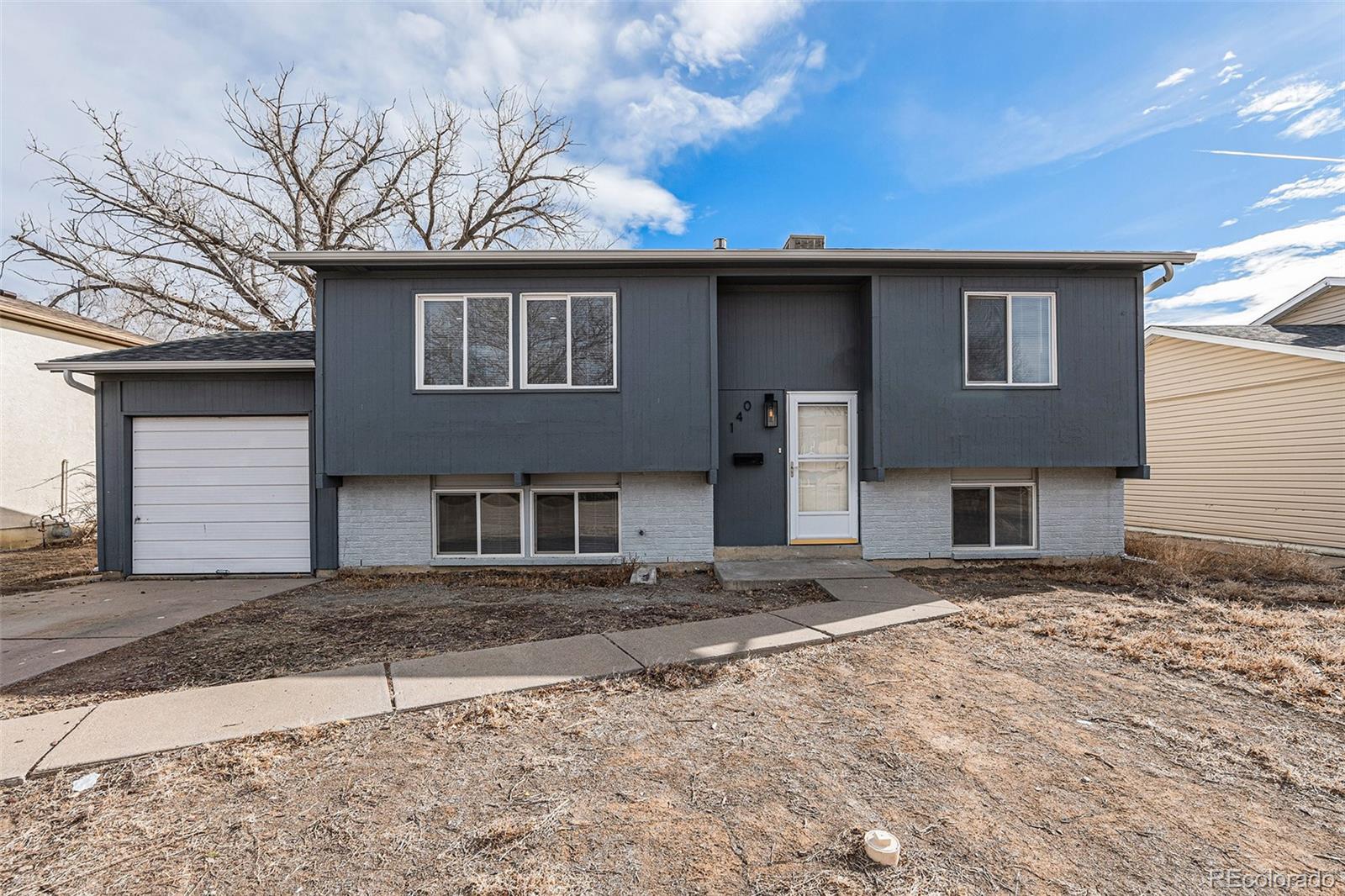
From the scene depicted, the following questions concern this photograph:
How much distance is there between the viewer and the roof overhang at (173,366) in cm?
740

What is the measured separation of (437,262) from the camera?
23.4ft

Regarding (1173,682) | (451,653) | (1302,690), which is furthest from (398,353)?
(1302,690)

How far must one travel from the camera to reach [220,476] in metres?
7.80

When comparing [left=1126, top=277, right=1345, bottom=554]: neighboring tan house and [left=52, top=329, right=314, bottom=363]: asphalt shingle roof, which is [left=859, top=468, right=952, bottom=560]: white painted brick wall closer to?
[left=1126, top=277, right=1345, bottom=554]: neighboring tan house

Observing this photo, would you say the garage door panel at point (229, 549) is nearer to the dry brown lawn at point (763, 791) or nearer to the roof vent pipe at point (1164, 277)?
the dry brown lawn at point (763, 791)

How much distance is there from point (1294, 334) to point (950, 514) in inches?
325

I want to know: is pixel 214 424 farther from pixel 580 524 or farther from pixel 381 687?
pixel 381 687

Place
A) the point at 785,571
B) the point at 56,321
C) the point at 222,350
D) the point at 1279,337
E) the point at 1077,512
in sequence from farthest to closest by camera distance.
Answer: the point at 56,321 → the point at 1279,337 → the point at 222,350 → the point at 1077,512 → the point at 785,571

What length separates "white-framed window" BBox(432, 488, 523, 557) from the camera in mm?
7730

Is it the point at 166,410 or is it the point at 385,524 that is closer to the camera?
the point at 385,524

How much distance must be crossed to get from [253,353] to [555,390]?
451cm

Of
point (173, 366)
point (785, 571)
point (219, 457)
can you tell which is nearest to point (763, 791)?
point (785, 571)

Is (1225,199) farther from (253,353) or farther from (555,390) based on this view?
(253,353)

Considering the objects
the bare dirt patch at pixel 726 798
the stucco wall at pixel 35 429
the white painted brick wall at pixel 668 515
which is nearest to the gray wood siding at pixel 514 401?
the white painted brick wall at pixel 668 515
